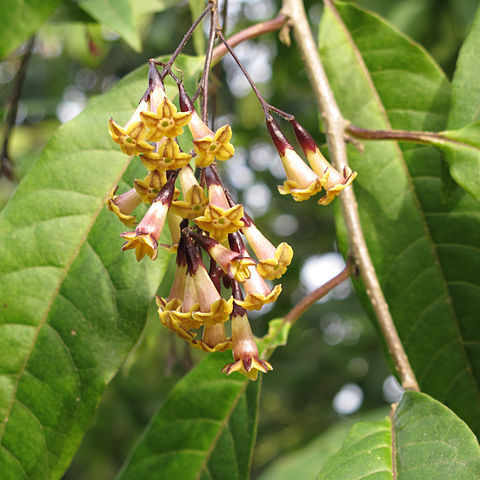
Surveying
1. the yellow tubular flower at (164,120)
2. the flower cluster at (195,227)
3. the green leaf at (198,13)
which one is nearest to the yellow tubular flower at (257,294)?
the flower cluster at (195,227)

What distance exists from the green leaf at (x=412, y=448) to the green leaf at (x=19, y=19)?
4.45 ft

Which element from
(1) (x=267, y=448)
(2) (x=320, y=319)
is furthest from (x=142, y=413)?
(2) (x=320, y=319)

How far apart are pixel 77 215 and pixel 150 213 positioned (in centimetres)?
45

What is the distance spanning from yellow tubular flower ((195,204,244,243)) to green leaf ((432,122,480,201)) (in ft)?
1.88

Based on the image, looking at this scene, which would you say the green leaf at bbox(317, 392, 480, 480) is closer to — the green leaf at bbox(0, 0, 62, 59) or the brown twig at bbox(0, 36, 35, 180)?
the green leaf at bbox(0, 0, 62, 59)

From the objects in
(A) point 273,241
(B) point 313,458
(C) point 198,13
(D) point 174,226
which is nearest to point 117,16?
(C) point 198,13

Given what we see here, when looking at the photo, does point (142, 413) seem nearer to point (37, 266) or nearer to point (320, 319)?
point (320, 319)

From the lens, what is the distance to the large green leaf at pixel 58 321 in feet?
4.83

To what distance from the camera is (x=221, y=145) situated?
1155 millimetres

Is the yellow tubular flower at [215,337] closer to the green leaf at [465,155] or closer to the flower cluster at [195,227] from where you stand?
the flower cluster at [195,227]

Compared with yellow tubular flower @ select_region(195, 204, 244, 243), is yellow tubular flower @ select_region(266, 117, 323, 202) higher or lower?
lower

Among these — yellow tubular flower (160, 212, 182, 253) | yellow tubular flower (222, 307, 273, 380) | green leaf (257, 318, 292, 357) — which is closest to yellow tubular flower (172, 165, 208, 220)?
yellow tubular flower (160, 212, 182, 253)

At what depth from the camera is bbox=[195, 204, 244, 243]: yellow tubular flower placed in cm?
113

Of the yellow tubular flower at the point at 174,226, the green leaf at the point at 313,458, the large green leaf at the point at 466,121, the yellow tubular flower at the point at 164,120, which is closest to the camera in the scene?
the yellow tubular flower at the point at 164,120
